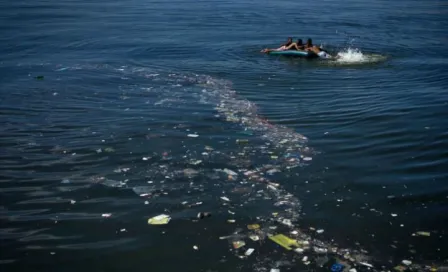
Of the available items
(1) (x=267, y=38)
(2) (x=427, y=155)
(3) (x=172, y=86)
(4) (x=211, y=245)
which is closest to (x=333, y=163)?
(2) (x=427, y=155)

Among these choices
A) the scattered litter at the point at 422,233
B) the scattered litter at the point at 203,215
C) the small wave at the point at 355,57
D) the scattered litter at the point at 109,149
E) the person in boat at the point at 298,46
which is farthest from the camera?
→ the person in boat at the point at 298,46

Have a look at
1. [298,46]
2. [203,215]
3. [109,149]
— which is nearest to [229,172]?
[203,215]

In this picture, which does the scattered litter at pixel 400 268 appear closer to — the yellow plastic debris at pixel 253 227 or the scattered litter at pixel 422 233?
the scattered litter at pixel 422 233

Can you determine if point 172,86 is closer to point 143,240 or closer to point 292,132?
point 292,132

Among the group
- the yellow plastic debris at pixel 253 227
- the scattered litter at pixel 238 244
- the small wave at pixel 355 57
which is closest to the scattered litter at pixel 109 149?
the yellow plastic debris at pixel 253 227

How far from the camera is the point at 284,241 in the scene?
19.6ft

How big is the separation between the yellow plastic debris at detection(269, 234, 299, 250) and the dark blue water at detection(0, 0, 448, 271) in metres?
0.10

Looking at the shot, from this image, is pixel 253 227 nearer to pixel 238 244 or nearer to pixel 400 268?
pixel 238 244

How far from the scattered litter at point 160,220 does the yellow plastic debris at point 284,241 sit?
145 centimetres

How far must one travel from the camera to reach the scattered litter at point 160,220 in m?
6.39

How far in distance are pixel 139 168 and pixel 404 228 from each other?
4247 millimetres

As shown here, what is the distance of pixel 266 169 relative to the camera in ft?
26.4

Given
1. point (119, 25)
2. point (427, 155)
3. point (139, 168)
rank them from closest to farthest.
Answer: point (139, 168)
point (427, 155)
point (119, 25)

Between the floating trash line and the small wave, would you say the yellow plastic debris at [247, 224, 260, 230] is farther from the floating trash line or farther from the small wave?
the small wave
